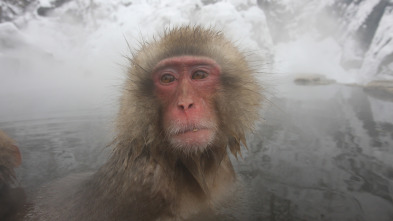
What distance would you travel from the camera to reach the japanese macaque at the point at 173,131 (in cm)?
159

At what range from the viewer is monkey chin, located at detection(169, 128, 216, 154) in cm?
152

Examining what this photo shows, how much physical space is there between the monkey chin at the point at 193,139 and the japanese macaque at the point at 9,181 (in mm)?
1545

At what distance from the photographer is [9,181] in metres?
2.37

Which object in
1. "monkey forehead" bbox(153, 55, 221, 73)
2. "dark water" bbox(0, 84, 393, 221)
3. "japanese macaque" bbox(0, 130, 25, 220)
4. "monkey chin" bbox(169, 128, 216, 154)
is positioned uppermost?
"monkey forehead" bbox(153, 55, 221, 73)

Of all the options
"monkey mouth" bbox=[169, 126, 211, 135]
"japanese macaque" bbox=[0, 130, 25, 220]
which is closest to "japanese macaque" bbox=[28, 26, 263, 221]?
"monkey mouth" bbox=[169, 126, 211, 135]

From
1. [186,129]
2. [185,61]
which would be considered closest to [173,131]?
[186,129]

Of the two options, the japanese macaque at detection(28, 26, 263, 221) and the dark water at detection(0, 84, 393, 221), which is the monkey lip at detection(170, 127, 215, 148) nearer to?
the japanese macaque at detection(28, 26, 263, 221)

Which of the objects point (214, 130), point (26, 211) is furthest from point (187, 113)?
point (26, 211)

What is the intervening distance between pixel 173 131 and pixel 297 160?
7.16 feet

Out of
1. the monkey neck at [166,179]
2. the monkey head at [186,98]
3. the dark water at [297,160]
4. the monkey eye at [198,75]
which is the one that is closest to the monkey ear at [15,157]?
the dark water at [297,160]

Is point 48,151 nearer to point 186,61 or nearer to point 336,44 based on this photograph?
point 186,61

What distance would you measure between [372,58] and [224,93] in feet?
64.2

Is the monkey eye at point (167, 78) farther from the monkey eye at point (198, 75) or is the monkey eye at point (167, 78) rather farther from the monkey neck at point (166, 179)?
the monkey neck at point (166, 179)

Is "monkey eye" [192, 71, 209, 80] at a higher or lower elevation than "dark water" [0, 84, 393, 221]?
higher
